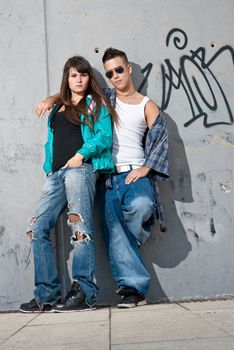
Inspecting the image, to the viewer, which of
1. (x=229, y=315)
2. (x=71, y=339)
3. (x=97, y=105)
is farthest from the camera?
(x=97, y=105)

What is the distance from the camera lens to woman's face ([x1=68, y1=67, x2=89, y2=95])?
511 cm

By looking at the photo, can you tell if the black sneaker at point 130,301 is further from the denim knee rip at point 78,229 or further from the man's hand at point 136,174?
the man's hand at point 136,174

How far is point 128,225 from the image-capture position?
200 inches

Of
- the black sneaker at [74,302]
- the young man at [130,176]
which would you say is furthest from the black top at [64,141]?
the black sneaker at [74,302]

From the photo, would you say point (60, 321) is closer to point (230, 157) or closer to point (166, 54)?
point (230, 157)

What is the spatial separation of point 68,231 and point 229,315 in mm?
1543

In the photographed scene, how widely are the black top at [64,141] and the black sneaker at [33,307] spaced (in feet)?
3.44

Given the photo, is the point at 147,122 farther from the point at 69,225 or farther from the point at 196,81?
the point at 69,225

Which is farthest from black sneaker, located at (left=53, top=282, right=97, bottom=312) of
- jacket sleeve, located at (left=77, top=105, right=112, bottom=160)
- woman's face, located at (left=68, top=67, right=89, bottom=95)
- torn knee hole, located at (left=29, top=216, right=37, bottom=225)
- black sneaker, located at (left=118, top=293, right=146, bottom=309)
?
woman's face, located at (left=68, top=67, right=89, bottom=95)

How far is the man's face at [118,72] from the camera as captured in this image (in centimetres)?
515

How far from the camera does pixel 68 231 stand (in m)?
5.32

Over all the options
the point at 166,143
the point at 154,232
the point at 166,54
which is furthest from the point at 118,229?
the point at 166,54

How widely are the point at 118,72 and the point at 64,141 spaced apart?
708mm

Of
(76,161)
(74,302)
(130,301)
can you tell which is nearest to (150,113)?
(76,161)
